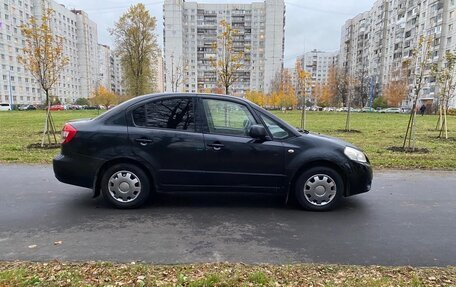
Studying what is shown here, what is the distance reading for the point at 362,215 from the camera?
484 cm

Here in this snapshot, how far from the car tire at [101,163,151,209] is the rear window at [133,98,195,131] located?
716mm

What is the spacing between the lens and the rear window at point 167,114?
16.4 feet

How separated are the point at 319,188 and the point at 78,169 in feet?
12.0

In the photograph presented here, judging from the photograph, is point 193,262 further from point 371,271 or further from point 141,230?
point 371,271

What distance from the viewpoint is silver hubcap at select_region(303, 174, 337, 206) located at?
4.98m

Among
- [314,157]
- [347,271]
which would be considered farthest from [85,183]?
[347,271]

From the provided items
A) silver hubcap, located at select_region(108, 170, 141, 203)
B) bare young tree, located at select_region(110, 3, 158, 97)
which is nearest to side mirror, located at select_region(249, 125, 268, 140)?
silver hubcap, located at select_region(108, 170, 141, 203)

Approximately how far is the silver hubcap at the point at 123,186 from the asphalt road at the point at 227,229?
0.24 metres

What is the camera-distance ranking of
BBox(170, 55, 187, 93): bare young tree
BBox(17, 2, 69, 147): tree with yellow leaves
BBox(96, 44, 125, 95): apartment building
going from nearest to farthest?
1. BBox(17, 2, 69, 147): tree with yellow leaves
2. BBox(170, 55, 187, 93): bare young tree
3. BBox(96, 44, 125, 95): apartment building

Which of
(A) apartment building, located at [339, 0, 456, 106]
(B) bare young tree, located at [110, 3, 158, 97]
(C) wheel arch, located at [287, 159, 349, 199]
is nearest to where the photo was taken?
(C) wheel arch, located at [287, 159, 349, 199]

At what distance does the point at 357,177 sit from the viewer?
503 centimetres

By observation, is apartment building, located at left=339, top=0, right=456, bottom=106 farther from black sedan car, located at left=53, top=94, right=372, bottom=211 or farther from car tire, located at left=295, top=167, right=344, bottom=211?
black sedan car, located at left=53, top=94, right=372, bottom=211

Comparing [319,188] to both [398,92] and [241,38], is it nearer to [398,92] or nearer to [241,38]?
[398,92]

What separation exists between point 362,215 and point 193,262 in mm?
2772
